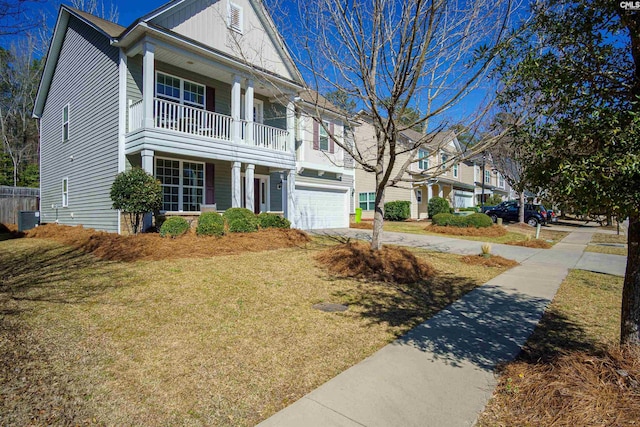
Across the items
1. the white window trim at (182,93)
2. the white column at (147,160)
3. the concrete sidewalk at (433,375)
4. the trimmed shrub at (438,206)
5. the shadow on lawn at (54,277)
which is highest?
the white window trim at (182,93)

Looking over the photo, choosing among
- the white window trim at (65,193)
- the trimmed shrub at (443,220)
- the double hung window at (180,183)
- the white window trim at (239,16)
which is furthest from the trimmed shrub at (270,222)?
the trimmed shrub at (443,220)

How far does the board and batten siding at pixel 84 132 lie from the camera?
1188 cm

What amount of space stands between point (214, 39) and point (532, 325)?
1344cm

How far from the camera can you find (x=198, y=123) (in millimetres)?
12055

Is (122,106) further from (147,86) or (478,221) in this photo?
(478,221)

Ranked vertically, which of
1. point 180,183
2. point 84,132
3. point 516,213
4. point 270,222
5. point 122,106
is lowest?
point 270,222

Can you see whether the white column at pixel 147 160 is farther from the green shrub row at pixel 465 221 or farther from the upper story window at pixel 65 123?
the green shrub row at pixel 465 221

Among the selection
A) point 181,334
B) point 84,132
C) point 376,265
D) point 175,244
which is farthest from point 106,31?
point 181,334

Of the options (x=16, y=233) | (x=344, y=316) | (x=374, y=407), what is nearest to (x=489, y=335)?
(x=344, y=316)

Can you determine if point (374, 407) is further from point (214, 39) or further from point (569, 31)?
point (214, 39)

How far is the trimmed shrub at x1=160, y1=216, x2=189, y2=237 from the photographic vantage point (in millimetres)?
9828

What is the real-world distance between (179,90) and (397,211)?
17.4 metres

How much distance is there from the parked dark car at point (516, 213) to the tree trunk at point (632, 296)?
2278 centimetres

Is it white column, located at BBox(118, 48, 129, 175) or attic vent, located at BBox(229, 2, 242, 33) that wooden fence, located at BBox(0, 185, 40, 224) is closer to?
white column, located at BBox(118, 48, 129, 175)
